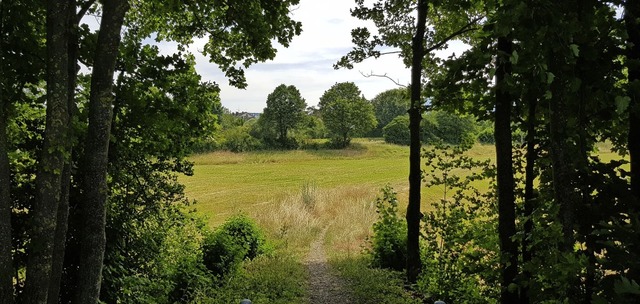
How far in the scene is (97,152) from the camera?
14.2 feet

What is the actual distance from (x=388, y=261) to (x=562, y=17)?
9.77 metres

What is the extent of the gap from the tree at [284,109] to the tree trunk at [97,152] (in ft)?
228

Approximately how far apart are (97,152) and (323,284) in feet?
23.2

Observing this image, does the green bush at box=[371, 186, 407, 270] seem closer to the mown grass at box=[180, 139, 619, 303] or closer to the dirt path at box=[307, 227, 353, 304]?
the mown grass at box=[180, 139, 619, 303]

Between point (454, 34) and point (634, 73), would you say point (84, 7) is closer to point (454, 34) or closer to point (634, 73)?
point (634, 73)

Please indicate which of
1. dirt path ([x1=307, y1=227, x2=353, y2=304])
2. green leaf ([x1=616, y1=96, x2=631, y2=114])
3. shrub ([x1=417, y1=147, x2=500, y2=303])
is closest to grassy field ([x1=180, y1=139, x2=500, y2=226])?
dirt path ([x1=307, y1=227, x2=353, y2=304])

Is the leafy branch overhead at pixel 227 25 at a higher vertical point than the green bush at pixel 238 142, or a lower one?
higher

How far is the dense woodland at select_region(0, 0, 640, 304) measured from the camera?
2.89 meters

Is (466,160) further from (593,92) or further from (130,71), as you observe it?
(130,71)

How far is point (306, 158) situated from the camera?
60.9 metres

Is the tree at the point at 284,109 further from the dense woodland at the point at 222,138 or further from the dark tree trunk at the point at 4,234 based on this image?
the dark tree trunk at the point at 4,234

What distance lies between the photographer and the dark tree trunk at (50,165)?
12.7ft

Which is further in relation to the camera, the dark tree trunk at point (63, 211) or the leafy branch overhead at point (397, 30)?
the leafy branch overhead at point (397, 30)

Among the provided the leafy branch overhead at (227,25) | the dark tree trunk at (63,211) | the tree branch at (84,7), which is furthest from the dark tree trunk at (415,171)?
the dark tree trunk at (63,211)
